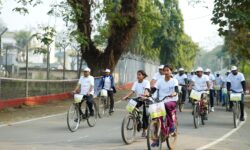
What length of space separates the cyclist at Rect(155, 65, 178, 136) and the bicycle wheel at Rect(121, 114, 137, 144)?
0.97 m

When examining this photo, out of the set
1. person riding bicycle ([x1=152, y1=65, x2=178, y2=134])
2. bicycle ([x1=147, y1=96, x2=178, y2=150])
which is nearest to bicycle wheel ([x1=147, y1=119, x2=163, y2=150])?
bicycle ([x1=147, y1=96, x2=178, y2=150])

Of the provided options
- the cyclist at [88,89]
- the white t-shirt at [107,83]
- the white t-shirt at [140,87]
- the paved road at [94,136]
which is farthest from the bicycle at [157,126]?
the white t-shirt at [107,83]

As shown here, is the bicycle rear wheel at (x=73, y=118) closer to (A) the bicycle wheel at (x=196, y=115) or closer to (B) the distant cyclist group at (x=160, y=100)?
(B) the distant cyclist group at (x=160, y=100)

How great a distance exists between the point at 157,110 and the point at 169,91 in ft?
3.13

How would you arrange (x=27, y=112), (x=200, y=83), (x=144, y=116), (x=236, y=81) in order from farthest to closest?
1. (x=27, y=112)
2. (x=236, y=81)
3. (x=200, y=83)
4. (x=144, y=116)

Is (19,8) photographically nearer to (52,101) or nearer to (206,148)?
(52,101)

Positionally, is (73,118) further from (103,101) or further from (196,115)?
(103,101)

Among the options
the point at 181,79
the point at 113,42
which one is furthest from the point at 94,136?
the point at 113,42

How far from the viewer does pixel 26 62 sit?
23.6 m

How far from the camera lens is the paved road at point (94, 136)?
12273 mm

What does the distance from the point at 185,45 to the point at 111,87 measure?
5187 cm

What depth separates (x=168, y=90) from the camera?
1209cm

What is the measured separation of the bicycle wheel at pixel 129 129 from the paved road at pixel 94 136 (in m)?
0.16

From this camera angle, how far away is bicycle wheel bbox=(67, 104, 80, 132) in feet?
48.9
